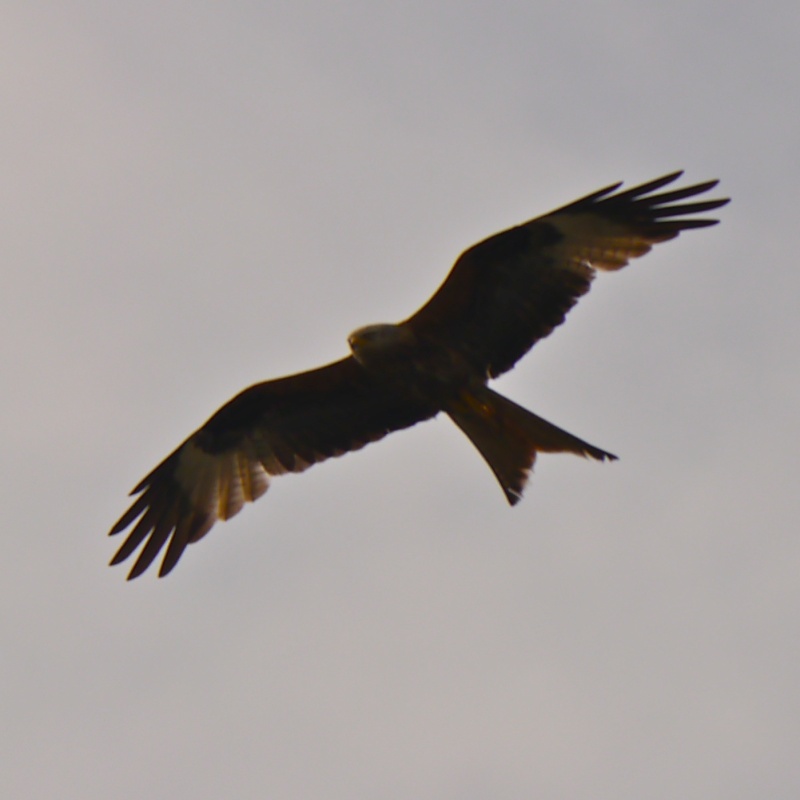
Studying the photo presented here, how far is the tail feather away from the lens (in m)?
10.3

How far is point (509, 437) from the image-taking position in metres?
10.5

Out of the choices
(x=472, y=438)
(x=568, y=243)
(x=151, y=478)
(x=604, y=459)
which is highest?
(x=151, y=478)

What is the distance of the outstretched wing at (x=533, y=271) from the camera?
10.4 meters

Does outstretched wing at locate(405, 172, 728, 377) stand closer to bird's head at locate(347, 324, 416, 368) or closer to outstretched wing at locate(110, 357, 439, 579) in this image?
bird's head at locate(347, 324, 416, 368)

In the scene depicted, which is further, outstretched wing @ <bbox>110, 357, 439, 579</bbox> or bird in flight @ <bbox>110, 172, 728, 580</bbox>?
outstretched wing @ <bbox>110, 357, 439, 579</bbox>

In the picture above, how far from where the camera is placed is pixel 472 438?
10.7 metres

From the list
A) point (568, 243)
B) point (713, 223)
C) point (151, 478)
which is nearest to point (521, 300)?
point (568, 243)

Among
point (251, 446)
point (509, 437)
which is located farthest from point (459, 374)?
point (251, 446)

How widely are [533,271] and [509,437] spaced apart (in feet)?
3.81

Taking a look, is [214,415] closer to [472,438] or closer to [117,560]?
[117,560]

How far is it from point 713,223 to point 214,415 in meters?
3.96

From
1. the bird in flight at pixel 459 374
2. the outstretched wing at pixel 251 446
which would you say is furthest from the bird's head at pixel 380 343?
the outstretched wing at pixel 251 446

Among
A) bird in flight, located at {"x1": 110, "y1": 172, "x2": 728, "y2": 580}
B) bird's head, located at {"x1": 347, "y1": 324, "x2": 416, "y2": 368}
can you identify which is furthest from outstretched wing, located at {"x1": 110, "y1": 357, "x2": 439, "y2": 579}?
bird's head, located at {"x1": 347, "y1": 324, "x2": 416, "y2": 368}

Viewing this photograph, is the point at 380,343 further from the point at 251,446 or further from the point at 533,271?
the point at 251,446
